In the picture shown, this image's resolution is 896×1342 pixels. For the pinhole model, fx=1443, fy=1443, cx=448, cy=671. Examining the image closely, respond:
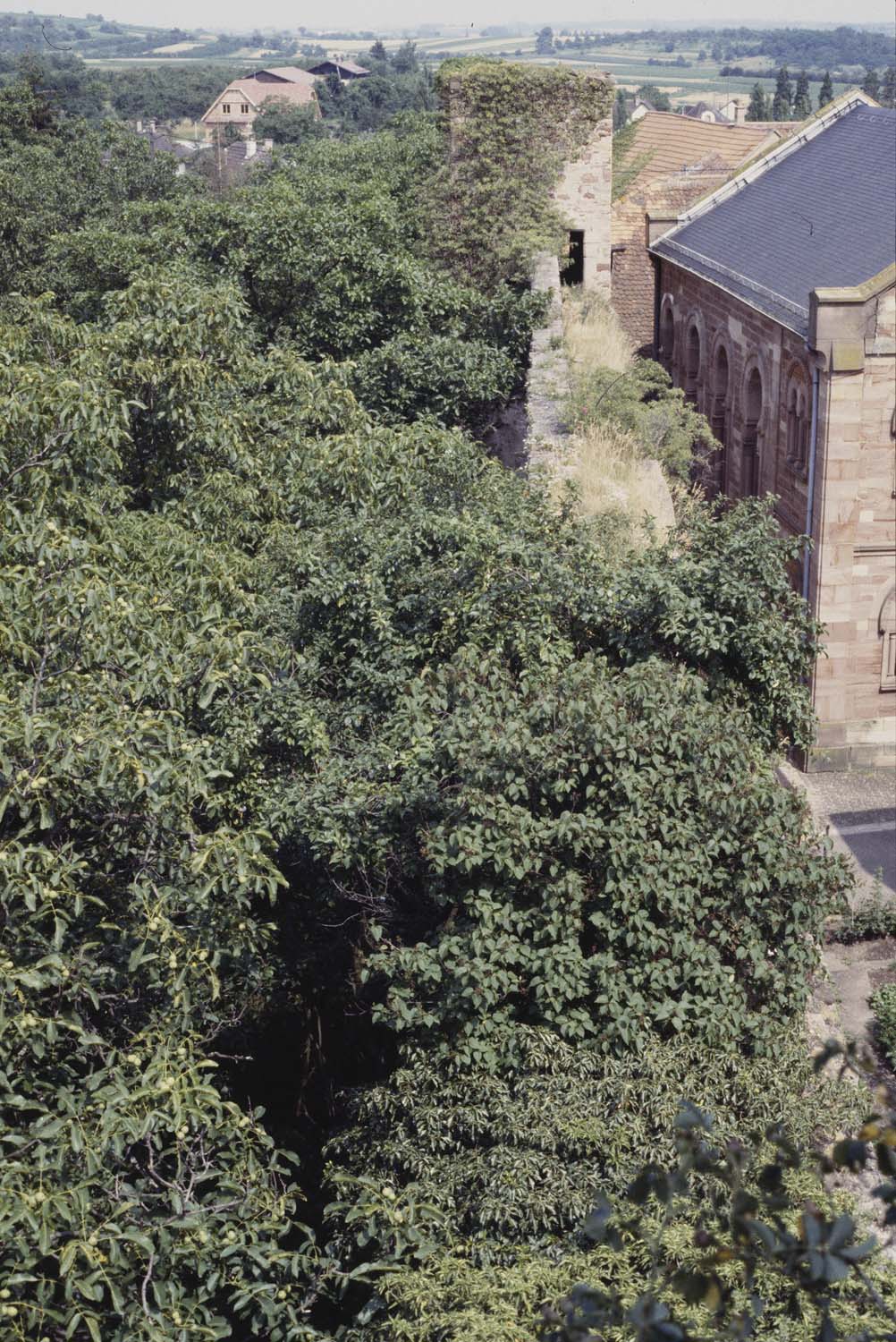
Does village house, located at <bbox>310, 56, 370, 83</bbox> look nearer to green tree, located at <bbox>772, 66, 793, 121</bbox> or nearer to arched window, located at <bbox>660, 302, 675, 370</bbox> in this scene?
green tree, located at <bbox>772, 66, 793, 121</bbox>

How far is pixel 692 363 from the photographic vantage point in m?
33.2

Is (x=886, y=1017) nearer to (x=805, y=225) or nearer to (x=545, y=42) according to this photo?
(x=805, y=225)

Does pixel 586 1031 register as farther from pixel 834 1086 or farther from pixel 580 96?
pixel 580 96

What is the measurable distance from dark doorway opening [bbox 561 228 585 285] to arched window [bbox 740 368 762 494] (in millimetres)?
5841

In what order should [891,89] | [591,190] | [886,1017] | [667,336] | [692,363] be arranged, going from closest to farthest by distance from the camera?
[886,1017], [591,190], [692,363], [667,336], [891,89]

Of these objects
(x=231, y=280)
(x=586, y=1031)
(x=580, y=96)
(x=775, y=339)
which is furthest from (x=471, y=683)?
(x=580, y=96)

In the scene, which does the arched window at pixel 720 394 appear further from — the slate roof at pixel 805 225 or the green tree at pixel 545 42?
the green tree at pixel 545 42

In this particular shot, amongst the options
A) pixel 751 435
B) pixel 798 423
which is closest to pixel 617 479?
pixel 798 423

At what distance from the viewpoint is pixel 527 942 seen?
891cm

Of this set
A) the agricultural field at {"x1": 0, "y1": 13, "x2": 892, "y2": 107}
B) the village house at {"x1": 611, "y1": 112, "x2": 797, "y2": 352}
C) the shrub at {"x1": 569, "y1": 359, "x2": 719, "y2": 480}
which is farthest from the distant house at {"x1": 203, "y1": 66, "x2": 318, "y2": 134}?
the shrub at {"x1": 569, "y1": 359, "x2": 719, "y2": 480}

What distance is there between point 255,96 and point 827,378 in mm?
123491

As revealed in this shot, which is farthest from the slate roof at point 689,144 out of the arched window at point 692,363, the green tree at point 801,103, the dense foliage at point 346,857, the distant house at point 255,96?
the distant house at point 255,96

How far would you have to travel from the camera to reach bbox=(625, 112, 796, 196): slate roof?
119 feet

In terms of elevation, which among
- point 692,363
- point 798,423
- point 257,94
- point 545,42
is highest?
point 545,42
